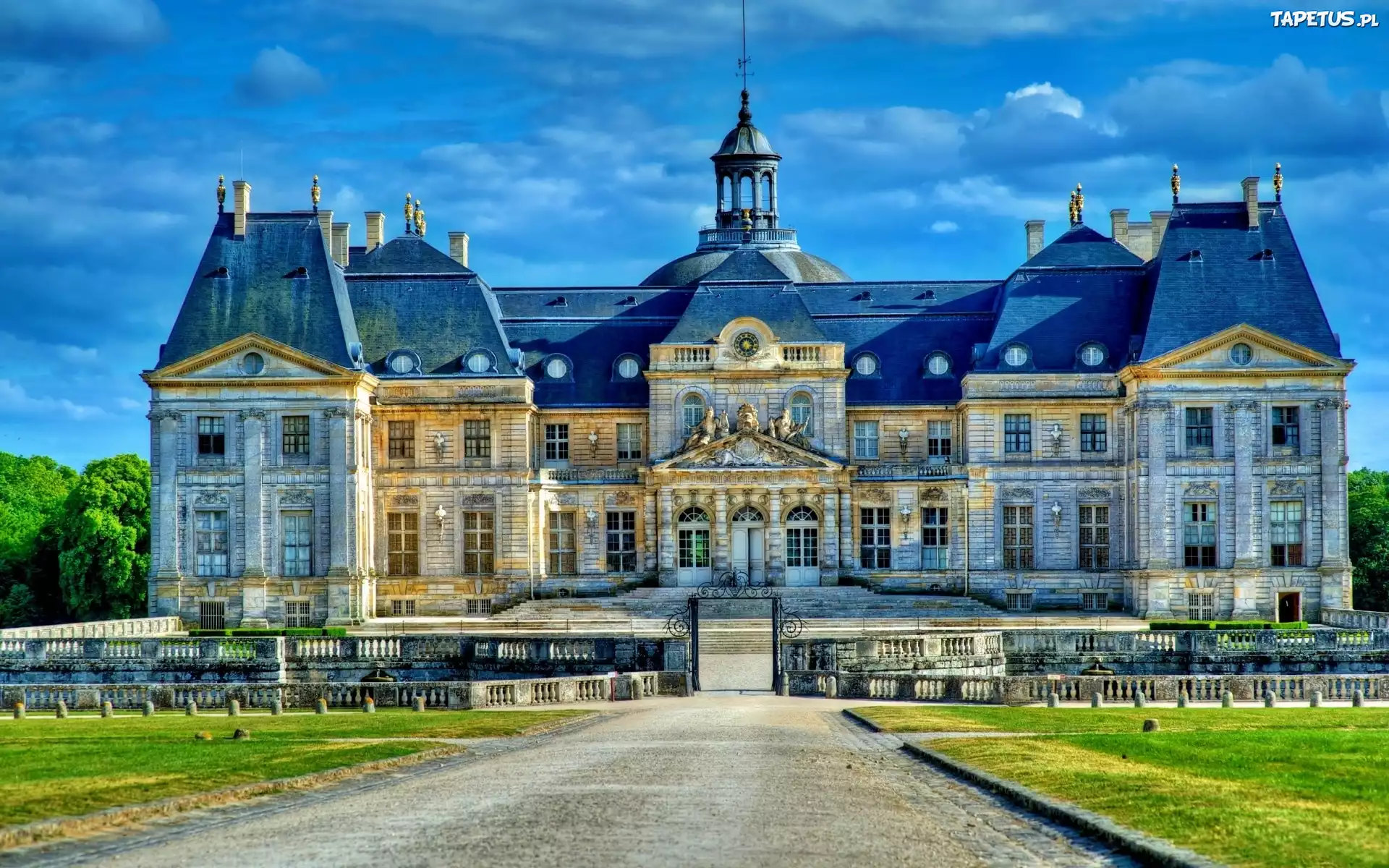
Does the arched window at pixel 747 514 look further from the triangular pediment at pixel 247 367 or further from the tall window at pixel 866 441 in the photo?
the triangular pediment at pixel 247 367

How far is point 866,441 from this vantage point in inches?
2965

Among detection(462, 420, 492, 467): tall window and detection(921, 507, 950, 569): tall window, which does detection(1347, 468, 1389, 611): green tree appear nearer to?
detection(921, 507, 950, 569): tall window

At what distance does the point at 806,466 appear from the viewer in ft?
238

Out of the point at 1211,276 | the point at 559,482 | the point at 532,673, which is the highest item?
the point at 1211,276

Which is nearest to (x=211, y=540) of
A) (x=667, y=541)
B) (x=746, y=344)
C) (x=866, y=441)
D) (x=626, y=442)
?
(x=626, y=442)

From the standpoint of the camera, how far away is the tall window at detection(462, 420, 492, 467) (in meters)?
73.1

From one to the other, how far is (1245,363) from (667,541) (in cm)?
2208

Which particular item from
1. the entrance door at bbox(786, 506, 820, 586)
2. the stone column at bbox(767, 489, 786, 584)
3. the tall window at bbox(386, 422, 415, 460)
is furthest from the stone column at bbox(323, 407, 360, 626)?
the entrance door at bbox(786, 506, 820, 586)

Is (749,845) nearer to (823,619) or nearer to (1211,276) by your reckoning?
(823,619)

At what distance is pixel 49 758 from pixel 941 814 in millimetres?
12292

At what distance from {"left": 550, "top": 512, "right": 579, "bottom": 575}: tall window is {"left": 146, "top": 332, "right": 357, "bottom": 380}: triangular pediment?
10.7m

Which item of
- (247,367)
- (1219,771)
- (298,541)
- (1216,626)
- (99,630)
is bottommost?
(1216,626)

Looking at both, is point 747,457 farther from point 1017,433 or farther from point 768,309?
point 1017,433

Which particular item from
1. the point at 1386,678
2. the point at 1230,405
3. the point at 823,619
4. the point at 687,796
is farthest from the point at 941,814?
the point at 1230,405
